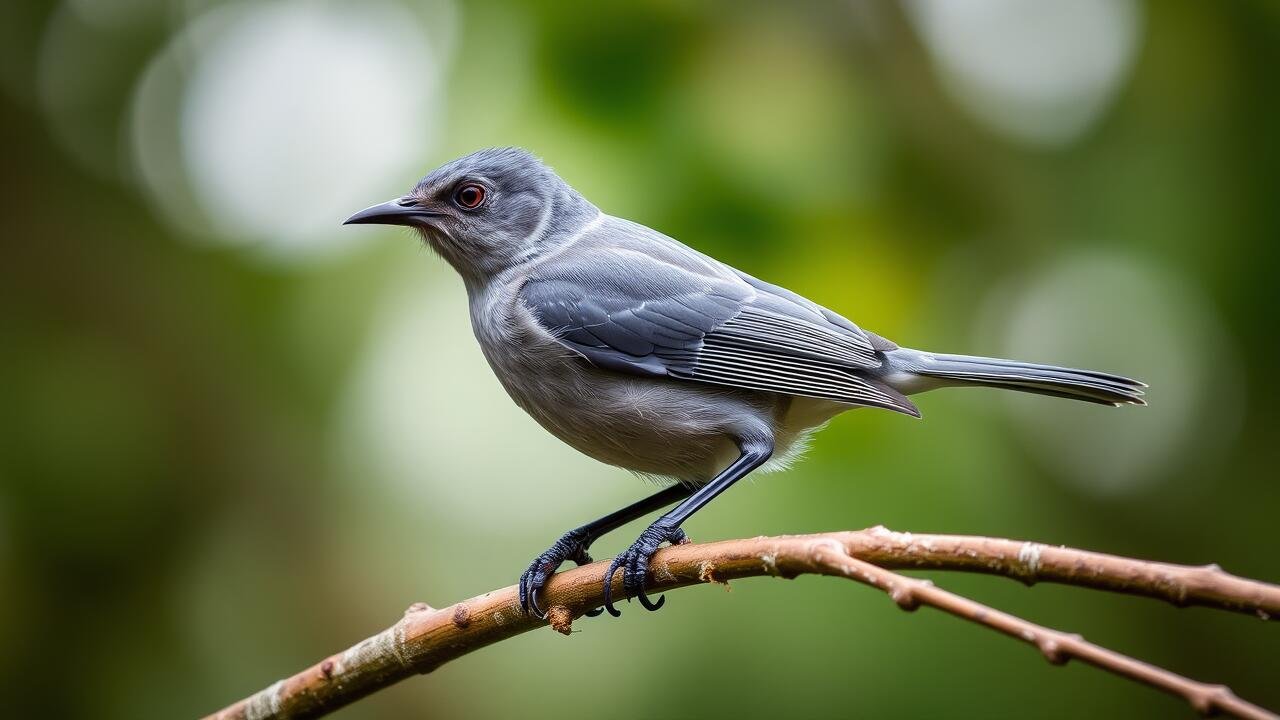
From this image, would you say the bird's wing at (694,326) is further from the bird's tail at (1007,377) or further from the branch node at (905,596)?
the branch node at (905,596)

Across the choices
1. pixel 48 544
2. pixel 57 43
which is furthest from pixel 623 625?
pixel 57 43

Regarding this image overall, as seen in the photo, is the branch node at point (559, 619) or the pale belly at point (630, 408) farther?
the pale belly at point (630, 408)

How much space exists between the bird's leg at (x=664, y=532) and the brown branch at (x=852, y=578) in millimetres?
45

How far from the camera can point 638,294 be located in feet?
12.8

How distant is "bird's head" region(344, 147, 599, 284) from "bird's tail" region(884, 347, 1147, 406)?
1.45m

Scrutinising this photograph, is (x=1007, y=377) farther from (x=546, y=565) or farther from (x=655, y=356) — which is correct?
(x=546, y=565)

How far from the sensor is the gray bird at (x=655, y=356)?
356 cm

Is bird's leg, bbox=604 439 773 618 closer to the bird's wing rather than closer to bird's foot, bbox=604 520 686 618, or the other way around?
bird's foot, bbox=604 520 686 618

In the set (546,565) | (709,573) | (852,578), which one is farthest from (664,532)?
(852,578)

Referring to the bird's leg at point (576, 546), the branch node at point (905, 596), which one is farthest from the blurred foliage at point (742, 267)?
the branch node at point (905, 596)

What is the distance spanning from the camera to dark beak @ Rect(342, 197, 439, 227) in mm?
3842

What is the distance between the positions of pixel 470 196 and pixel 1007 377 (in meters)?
2.14

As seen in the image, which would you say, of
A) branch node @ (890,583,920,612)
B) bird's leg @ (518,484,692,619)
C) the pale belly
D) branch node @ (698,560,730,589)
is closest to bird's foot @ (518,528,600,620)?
bird's leg @ (518,484,692,619)

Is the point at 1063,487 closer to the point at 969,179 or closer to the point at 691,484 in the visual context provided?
the point at 969,179
